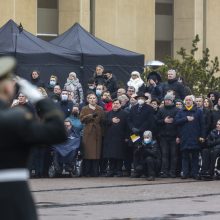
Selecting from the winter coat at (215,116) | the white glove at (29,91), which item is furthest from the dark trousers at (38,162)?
the white glove at (29,91)

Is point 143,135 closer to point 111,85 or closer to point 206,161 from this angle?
point 206,161

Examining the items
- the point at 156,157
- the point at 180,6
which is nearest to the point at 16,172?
the point at 156,157

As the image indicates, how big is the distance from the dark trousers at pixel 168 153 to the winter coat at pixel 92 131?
4.81 feet

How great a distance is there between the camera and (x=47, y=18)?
1663 inches

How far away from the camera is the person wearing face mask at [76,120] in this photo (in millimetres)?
21547

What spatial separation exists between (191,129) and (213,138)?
53 centimetres

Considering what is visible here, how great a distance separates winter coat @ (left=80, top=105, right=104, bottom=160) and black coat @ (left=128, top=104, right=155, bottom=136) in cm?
72

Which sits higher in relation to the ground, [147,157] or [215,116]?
[215,116]

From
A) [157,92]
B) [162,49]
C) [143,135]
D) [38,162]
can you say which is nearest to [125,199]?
[143,135]

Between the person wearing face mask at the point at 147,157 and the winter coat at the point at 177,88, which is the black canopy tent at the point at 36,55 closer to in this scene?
the winter coat at the point at 177,88

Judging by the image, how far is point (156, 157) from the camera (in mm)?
20625

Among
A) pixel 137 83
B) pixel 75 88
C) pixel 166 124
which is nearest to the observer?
pixel 166 124

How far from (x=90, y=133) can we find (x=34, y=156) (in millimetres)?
1334

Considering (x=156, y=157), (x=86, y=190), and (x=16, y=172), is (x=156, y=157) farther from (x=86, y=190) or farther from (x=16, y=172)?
(x=16, y=172)
